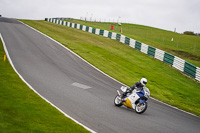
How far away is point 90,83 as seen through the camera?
17.7 meters

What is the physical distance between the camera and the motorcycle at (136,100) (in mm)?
12527

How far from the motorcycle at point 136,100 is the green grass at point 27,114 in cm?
382

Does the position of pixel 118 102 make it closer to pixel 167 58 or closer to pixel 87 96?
pixel 87 96

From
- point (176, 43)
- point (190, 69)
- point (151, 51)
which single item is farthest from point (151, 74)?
point (176, 43)

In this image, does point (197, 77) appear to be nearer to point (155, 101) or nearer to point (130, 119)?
point (155, 101)

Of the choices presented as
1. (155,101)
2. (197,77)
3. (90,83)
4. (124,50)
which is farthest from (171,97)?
(124,50)

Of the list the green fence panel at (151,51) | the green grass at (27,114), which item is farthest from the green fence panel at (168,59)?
the green grass at (27,114)

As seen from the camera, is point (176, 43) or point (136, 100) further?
point (176, 43)

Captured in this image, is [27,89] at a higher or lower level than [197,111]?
higher

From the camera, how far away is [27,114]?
974 centimetres

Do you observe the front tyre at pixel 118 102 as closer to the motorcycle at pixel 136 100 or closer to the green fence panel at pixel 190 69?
the motorcycle at pixel 136 100

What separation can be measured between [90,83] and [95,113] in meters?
6.27

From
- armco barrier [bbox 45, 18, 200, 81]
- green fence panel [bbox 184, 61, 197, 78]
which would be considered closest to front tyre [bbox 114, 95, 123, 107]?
armco barrier [bbox 45, 18, 200, 81]

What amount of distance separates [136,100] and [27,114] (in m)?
5.34
